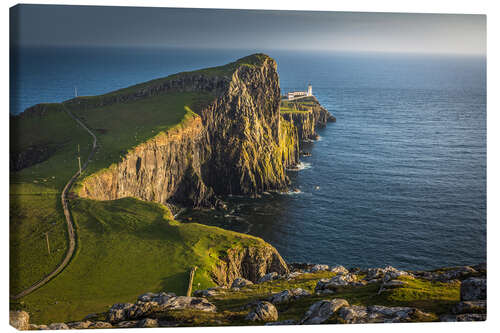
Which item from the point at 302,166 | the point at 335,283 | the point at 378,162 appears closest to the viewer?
the point at 335,283

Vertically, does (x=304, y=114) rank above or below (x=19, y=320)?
above

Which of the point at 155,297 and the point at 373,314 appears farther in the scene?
the point at 155,297

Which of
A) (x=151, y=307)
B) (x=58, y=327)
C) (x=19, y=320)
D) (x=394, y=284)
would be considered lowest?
(x=58, y=327)

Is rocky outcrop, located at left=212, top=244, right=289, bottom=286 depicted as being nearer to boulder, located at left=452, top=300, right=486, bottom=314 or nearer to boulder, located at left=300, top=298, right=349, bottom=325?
boulder, located at left=300, top=298, right=349, bottom=325

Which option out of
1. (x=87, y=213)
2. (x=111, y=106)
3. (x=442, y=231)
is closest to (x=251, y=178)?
(x=111, y=106)

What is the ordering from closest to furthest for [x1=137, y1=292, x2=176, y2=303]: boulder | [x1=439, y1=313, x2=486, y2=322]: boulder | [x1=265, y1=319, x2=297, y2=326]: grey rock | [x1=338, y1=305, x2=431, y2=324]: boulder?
[x1=439, y1=313, x2=486, y2=322]: boulder
[x1=338, y1=305, x2=431, y2=324]: boulder
[x1=265, y1=319, x2=297, y2=326]: grey rock
[x1=137, y1=292, x2=176, y2=303]: boulder

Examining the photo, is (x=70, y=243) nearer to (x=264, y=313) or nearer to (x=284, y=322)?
(x=264, y=313)

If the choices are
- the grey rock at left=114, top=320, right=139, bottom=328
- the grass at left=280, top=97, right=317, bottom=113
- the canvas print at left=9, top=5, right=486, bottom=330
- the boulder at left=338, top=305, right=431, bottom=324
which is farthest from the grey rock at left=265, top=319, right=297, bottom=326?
the grass at left=280, top=97, right=317, bottom=113

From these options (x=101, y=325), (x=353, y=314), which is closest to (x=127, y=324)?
(x=101, y=325)
